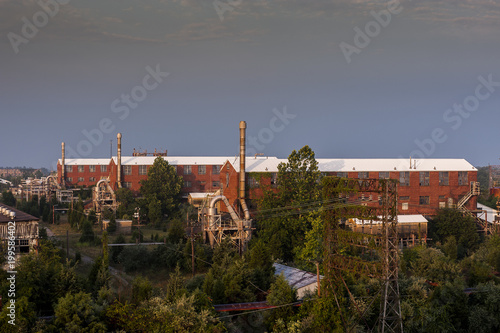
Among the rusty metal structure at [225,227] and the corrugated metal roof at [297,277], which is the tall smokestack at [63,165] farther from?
the corrugated metal roof at [297,277]

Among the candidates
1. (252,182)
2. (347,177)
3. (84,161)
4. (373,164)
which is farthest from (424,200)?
(84,161)

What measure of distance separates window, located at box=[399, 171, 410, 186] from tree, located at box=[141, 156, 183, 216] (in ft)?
95.2

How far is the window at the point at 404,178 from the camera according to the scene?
53.6 metres

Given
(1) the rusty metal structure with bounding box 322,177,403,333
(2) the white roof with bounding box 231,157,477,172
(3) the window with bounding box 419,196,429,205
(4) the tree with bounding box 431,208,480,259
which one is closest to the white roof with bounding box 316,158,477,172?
(2) the white roof with bounding box 231,157,477,172

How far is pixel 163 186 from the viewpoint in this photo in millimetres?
64562

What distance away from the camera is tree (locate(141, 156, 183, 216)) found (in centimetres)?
6391

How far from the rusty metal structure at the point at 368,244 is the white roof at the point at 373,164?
24.0m

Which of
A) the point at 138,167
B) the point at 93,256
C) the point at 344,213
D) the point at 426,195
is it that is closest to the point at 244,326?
the point at 344,213

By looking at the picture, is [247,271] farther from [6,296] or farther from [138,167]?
[138,167]

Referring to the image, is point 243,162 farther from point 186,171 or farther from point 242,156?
point 186,171

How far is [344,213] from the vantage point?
2730cm

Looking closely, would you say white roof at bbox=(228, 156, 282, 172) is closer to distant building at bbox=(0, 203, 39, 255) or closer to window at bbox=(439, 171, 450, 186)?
window at bbox=(439, 171, 450, 186)

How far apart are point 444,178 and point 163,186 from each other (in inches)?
1377

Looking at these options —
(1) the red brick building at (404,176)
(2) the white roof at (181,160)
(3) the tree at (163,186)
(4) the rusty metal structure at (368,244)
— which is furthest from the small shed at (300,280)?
(2) the white roof at (181,160)
